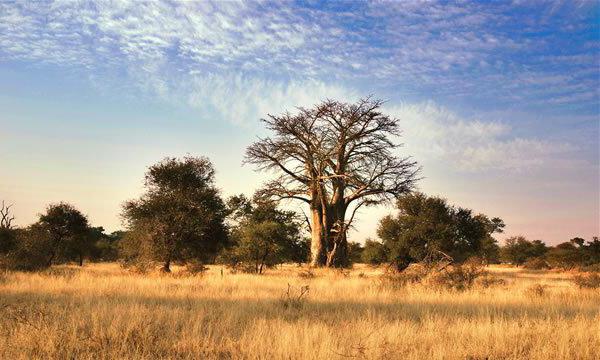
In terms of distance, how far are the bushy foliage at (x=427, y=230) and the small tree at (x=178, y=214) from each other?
451 inches

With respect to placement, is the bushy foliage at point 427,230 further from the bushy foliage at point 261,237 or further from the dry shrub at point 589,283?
the dry shrub at point 589,283

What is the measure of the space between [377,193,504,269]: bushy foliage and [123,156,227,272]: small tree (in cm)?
1144

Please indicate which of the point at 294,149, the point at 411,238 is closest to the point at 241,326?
the point at 294,149

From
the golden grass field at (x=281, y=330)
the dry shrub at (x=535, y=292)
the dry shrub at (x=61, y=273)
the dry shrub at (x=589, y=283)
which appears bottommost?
the golden grass field at (x=281, y=330)

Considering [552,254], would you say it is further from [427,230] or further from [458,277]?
[458,277]

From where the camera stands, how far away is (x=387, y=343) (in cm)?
685

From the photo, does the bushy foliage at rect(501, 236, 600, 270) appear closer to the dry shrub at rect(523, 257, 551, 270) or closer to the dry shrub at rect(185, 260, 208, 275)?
the dry shrub at rect(523, 257, 551, 270)

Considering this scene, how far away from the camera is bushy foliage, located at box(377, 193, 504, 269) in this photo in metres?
28.4

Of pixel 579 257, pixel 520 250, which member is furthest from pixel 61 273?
pixel 520 250

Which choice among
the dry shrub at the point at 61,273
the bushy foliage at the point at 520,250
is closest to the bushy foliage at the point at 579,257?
the bushy foliage at the point at 520,250

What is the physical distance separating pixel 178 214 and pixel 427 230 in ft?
48.8

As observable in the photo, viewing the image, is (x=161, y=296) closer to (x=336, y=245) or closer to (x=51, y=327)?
(x=51, y=327)

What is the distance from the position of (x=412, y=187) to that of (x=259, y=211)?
10.1 m

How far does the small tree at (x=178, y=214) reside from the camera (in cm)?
2222
